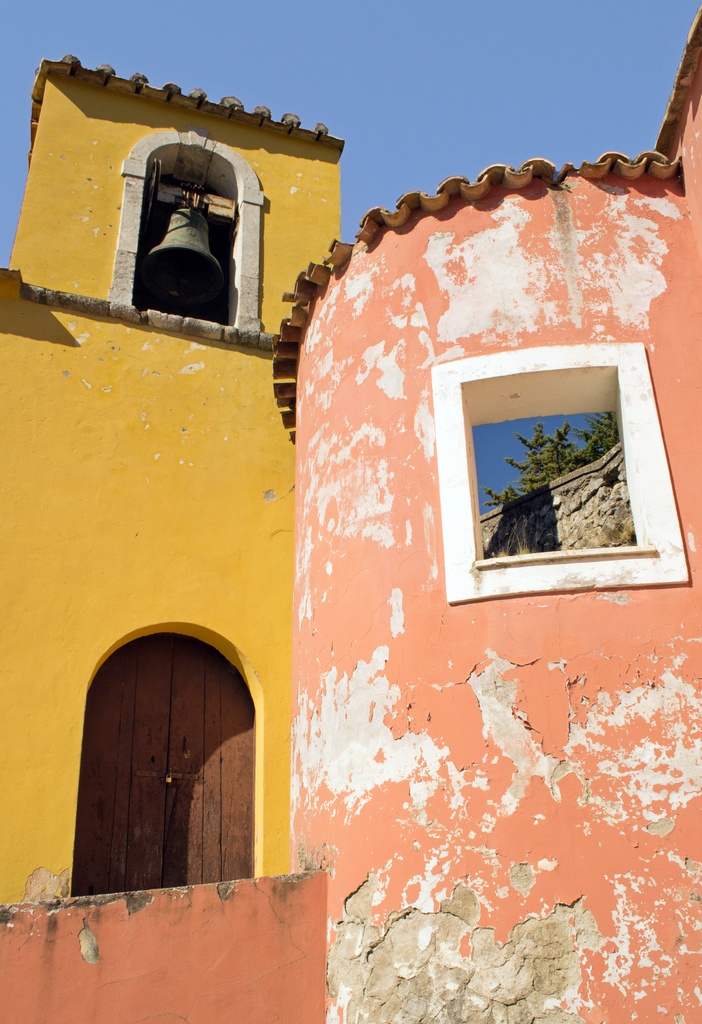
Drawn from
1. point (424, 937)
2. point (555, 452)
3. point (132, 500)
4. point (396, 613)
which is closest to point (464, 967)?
point (424, 937)

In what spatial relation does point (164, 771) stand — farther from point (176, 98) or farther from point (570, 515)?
point (176, 98)

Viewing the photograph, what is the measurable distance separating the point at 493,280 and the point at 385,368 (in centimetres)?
79

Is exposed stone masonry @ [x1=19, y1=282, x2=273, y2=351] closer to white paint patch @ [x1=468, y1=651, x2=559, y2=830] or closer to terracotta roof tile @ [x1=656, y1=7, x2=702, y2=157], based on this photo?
terracotta roof tile @ [x1=656, y1=7, x2=702, y2=157]

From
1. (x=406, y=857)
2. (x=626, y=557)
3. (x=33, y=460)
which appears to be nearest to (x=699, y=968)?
(x=406, y=857)

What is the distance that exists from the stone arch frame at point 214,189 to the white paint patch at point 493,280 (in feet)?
9.17

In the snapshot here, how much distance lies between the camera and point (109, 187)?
Result: 9.12 m

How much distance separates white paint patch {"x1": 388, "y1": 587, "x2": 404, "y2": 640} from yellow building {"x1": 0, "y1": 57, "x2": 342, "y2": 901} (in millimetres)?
1853

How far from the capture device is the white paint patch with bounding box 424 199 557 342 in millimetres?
5832

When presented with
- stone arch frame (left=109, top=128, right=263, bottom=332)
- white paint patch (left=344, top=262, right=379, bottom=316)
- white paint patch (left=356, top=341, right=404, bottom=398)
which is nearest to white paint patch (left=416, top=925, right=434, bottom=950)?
white paint patch (left=356, top=341, right=404, bottom=398)

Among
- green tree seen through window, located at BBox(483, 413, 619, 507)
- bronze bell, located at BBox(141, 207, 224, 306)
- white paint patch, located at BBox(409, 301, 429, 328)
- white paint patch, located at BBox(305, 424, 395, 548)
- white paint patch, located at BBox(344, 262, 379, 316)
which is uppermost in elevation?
green tree seen through window, located at BBox(483, 413, 619, 507)

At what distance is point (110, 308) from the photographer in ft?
26.9

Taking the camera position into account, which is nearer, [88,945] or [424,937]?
[424,937]

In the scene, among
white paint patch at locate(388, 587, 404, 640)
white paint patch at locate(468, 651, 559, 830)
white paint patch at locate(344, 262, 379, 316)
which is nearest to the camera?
white paint patch at locate(468, 651, 559, 830)

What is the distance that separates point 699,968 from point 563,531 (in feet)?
15.3
